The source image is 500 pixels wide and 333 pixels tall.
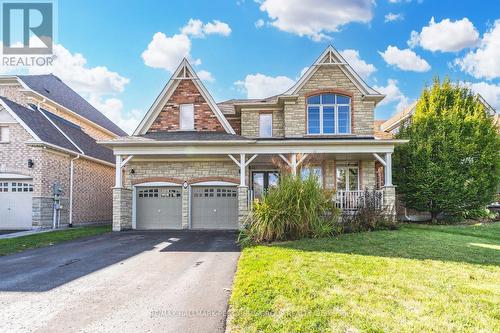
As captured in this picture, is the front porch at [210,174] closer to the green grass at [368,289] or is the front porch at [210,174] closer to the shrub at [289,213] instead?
the shrub at [289,213]

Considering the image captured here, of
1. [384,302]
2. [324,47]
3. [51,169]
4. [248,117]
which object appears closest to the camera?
[384,302]

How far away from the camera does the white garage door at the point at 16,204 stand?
14.8m

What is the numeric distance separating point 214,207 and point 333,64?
923cm

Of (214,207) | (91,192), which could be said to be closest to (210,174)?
(214,207)

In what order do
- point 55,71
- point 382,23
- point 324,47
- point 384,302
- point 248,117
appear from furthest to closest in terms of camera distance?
point 55,71
point 382,23
point 248,117
point 324,47
point 384,302

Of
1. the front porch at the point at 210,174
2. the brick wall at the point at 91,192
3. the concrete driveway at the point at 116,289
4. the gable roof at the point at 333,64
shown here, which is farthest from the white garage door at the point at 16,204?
the gable roof at the point at 333,64

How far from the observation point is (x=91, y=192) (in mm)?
18188

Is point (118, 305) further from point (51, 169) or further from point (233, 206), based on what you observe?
point (51, 169)

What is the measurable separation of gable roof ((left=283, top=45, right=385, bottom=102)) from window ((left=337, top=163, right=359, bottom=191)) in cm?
361

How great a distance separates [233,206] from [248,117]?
480 centimetres

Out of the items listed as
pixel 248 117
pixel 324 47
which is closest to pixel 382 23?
pixel 324 47

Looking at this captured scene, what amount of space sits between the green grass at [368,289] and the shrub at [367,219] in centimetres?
323

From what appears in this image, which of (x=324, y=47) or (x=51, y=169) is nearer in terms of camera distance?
(x=51, y=169)

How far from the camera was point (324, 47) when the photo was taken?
638 inches
